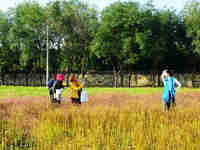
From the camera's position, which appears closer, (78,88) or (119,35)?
(78,88)

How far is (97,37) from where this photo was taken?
37625mm

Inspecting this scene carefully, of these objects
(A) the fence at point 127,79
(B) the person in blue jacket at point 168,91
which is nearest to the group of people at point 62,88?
(B) the person in blue jacket at point 168,91

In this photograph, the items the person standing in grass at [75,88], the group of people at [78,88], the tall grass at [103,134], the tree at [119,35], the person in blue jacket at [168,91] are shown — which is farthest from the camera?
the tree at [119,35]

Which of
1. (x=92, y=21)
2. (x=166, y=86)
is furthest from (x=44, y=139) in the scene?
(x=92, y=21)

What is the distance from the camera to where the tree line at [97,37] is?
37.2 meters

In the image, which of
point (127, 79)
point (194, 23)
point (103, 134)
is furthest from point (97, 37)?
point (103, 134)

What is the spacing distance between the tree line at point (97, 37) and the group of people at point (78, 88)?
24.8m

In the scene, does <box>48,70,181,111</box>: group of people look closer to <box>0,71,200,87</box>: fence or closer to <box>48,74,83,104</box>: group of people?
<box>48,74,83,104</box>: group of people

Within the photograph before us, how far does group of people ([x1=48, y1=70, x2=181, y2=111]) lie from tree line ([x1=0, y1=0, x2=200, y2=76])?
978 inches

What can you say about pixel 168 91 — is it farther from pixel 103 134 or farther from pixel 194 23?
pixel 194 23

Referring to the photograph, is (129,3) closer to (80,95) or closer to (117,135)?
(80,95)

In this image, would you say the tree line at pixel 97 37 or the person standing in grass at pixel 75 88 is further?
the tree line at pixel 97 37

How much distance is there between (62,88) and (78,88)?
846mm

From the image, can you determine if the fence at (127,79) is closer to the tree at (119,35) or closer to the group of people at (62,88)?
the tree at (119,35)
